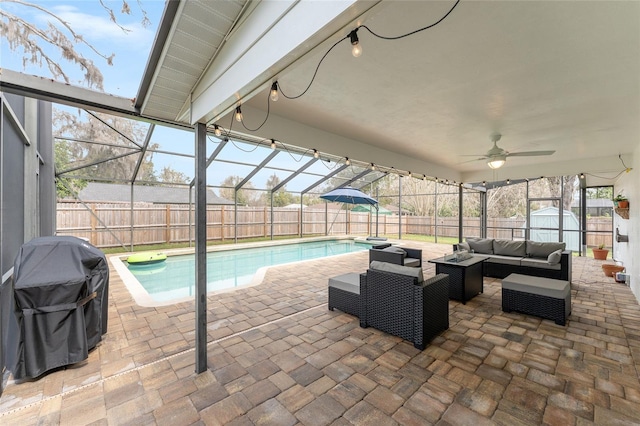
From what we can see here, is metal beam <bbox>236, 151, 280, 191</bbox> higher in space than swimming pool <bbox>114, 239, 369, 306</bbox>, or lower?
higher

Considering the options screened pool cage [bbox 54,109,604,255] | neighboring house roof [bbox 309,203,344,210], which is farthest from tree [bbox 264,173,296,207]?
neighboring house roof [bbox 309,203,344,210]

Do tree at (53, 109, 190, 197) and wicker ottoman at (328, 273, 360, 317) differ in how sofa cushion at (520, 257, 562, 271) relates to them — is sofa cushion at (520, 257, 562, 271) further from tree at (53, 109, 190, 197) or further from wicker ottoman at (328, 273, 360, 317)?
tree at (53, 109, 190, 197)

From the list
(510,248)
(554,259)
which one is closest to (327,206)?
(510,248)

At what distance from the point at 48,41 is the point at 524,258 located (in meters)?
8.91

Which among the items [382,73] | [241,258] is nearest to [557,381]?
[382,73]

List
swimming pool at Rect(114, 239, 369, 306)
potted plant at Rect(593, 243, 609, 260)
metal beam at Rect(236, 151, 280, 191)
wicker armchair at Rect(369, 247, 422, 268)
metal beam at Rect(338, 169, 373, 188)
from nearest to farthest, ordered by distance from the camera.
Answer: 1. swimming pool at Rect(114, 239, 369, 306)
2. wicker armchair at Rect(369, 247, 422, 268)
3. potted plant at Rect(593, 243, 609, 260)
4. metal beam at Rect(236, 151, 280, 191)
5. metal beam at Rect(338, 169, 373, 188)

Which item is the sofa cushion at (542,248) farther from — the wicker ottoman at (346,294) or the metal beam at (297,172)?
the metal beam at (297,172)

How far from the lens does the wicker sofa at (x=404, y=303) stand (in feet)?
9.38

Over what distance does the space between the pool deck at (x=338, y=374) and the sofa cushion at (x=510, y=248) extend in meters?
1.97

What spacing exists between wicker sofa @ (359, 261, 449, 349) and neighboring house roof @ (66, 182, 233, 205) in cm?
834

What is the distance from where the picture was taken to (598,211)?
29.2 feet

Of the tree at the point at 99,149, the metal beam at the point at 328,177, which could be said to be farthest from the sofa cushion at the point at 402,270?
the metal beam at the point at 328,177

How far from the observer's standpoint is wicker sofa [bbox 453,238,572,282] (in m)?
4.94

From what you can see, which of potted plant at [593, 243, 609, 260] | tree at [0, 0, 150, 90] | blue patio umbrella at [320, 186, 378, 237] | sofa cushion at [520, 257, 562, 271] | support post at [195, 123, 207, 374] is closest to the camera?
support post at [195, 123, 207, 374]
